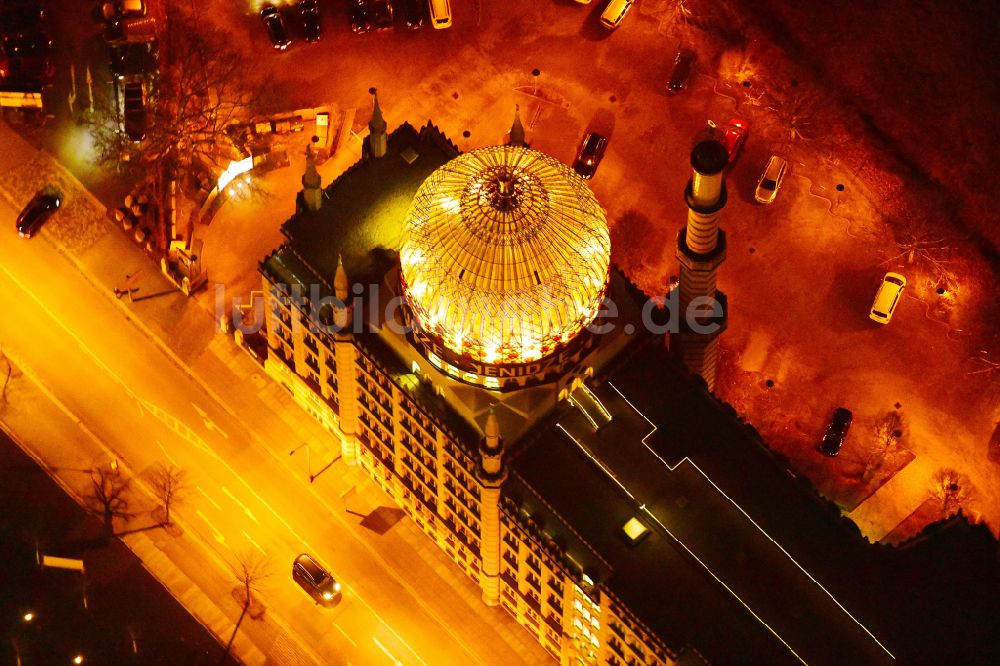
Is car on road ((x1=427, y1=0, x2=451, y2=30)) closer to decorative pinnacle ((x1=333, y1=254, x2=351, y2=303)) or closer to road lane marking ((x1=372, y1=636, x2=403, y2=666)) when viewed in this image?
decorative pinnacle ((x1=333, y1=254, x2=351, y2=303))

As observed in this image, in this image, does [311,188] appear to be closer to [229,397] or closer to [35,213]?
[229,397]

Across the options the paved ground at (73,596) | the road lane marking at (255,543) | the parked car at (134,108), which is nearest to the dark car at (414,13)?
the parked car at (134,108)

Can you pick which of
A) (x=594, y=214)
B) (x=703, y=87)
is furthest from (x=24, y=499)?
(x=703, y=87)

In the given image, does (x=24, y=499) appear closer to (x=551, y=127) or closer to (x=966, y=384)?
(x=551, y=127)

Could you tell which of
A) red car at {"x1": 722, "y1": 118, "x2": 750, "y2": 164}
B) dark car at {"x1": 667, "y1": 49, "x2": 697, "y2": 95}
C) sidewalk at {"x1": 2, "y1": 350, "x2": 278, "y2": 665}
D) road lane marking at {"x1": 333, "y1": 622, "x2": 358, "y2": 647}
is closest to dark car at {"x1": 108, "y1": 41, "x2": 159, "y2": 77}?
sidewalk at {"x1": 2, "y1": 350, "x2": 278, "y2": 665}

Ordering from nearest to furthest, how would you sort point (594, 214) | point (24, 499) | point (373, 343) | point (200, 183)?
point (594, 214) < point (373, 343) < point (24, 499) < point (200, 183)

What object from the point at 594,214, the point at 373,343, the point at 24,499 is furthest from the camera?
the point at 24,499

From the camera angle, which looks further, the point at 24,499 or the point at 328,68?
the point at 328,68
